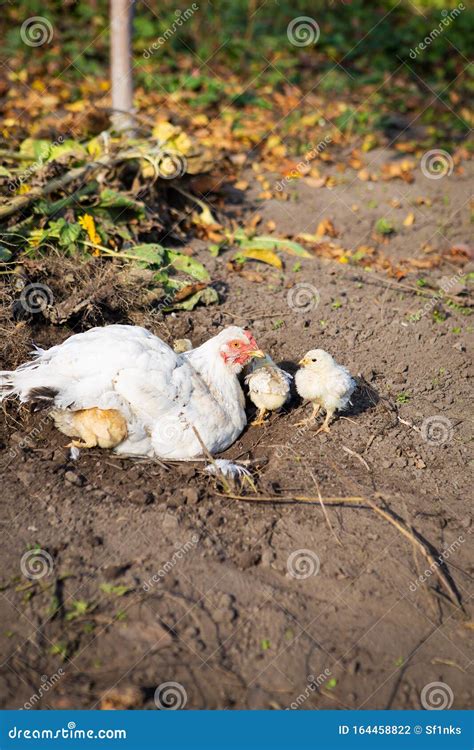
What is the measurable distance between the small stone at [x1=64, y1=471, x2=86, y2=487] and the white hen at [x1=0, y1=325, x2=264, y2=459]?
0.74ft

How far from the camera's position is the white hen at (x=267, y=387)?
4.95m

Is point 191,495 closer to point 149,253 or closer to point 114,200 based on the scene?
point 149,253

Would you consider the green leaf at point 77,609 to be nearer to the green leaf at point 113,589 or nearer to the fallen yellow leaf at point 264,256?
the green leaf at point 113,589

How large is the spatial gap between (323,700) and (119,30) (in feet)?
22.2

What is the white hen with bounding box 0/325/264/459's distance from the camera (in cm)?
446

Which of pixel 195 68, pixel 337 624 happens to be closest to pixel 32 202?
pixel 337 624

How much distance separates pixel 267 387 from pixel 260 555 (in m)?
1.30

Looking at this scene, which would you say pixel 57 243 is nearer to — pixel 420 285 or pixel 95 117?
pixel 95 117

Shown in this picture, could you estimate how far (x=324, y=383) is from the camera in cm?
486

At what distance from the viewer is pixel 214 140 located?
9.20 metres

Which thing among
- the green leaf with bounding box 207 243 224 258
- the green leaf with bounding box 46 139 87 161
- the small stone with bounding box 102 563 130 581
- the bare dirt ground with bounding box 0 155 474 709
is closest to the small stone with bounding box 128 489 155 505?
the bare dirt ground with bounding box 0 155 474 709

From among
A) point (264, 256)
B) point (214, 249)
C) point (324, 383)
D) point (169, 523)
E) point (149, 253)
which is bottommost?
point (169, 523)

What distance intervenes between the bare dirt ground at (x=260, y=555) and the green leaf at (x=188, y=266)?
0.48 meters

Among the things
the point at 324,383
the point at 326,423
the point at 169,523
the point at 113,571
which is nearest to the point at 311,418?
the point at 326,423
